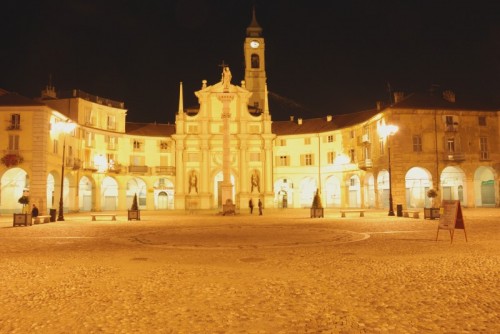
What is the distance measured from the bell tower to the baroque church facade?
9523 millimetres

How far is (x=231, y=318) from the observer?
6.87 metres

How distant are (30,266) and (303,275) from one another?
7.16 metres

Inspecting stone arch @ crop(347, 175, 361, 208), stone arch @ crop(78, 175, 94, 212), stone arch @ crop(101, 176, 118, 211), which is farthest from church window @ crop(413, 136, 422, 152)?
stone arch @ crop(78, 175, 94, 212)

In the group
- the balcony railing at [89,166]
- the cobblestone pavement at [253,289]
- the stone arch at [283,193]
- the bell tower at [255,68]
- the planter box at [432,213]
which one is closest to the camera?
the cobblestone pavement at [253,289]

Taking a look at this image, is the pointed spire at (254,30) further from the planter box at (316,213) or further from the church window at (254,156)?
the planter box at (316,213)

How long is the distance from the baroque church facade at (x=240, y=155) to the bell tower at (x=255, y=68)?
9523 mm

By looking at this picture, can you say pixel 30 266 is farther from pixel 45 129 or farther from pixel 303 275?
pixel 45 129

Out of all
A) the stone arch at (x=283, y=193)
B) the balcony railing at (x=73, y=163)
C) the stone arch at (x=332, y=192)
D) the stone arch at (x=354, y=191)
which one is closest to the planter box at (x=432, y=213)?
the stone arch at (x=354, y=191)

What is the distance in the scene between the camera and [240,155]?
223 ft

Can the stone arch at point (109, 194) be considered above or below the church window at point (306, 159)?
below

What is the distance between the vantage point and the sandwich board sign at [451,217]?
54.4ft

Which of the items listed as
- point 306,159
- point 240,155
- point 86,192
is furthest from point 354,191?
point 86,192

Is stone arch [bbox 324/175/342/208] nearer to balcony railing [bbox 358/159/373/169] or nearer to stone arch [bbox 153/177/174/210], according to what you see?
balcony railing [bbox 358/159/373/169]

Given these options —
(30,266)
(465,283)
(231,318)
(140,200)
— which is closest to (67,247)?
(30,266)
